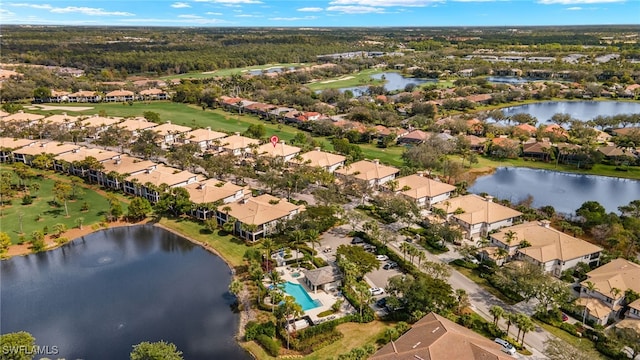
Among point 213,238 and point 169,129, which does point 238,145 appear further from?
point 213,238

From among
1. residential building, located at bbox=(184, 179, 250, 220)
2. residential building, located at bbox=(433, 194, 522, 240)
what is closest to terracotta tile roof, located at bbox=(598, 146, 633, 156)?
residential building, located at bbox=(433, 194, 522, 240)

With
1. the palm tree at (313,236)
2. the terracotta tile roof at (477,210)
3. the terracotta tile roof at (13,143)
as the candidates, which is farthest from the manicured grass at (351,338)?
the terracotta tile roof at (13,143)

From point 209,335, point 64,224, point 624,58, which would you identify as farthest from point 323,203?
point 624,58

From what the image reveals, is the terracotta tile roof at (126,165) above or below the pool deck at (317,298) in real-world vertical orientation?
above

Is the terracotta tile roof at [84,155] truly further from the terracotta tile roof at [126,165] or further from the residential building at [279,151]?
the residential building at [279,151]

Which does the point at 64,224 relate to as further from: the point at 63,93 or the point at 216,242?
the point at 63,93

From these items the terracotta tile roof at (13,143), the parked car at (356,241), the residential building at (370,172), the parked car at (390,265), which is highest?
the terracotta tile roof at (13,143)

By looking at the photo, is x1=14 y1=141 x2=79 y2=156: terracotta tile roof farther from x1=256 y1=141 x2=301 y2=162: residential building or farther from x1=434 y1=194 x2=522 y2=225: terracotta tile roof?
x1=434 y1=194 x2=522 y2=225: terracotta tile roof
